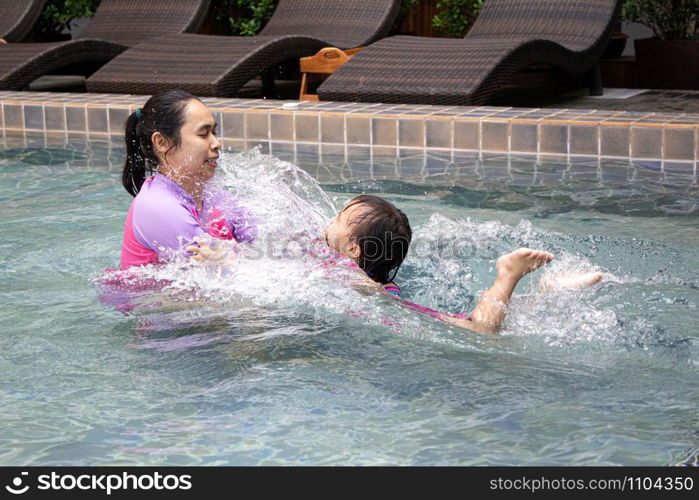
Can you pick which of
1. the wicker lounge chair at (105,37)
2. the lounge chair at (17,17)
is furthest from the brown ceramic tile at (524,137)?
the lounge chair at (17,17)

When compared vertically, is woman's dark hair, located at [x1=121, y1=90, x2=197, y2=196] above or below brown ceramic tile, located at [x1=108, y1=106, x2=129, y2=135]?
above

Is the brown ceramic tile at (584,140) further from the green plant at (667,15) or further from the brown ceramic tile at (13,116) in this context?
the brown ceramic tile at (13,116)

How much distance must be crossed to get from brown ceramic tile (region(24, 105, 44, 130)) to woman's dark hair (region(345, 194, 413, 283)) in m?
4.98

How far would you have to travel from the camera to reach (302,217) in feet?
14.1

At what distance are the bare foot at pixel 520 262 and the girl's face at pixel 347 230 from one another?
20.3 inches

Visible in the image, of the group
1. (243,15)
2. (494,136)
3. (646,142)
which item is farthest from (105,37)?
(646,142)

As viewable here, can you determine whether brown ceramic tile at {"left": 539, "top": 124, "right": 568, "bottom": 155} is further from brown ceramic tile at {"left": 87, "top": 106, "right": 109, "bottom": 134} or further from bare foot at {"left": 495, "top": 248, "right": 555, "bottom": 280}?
brown ceramic tile at {"left": 87, "top": 106, "right": 109, "bottom": 134}

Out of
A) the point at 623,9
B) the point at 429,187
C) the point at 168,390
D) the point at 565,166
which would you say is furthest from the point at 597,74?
the point at 168,390

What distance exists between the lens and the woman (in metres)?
3.44

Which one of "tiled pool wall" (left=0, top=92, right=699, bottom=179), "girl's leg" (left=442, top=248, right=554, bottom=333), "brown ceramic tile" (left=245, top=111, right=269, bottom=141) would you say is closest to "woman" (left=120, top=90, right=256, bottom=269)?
"girl's leg" (left=442, top=248, right=554, bottom=333)

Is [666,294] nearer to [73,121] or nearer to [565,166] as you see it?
[565,166]

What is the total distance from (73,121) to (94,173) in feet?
4.78

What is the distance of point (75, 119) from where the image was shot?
7707 millimetres

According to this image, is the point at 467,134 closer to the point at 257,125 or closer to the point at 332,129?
the point at 332,129
